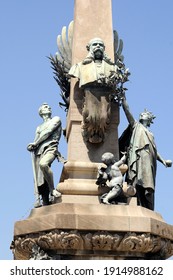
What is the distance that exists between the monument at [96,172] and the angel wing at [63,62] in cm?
2

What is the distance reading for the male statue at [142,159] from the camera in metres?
18.8

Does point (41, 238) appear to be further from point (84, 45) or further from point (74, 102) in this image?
point (84, 45)

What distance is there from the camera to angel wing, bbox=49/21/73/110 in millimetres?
20172

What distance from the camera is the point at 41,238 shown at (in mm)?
17297

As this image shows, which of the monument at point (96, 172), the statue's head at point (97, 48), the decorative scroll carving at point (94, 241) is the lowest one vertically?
the decorative scroll carving at point (94, 241)

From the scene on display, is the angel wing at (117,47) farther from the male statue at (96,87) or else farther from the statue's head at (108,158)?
the statue's head at (108,158)

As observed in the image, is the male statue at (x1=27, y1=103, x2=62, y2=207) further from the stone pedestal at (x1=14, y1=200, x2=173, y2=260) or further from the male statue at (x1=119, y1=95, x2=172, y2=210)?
the male statue at (x1=119, y1=95, x2=172, y2=210)

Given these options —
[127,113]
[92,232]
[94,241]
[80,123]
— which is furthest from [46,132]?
[94,241]

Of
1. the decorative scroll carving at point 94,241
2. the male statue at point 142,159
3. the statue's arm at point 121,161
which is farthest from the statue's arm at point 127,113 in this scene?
the decorative scroll carving at point 94,241

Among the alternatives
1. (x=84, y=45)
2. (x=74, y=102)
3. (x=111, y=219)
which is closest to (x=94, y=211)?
(x=111, y=219)

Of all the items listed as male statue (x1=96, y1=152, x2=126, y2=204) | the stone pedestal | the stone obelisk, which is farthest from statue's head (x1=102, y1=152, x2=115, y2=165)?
the stone pedestal

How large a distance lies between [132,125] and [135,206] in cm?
219
